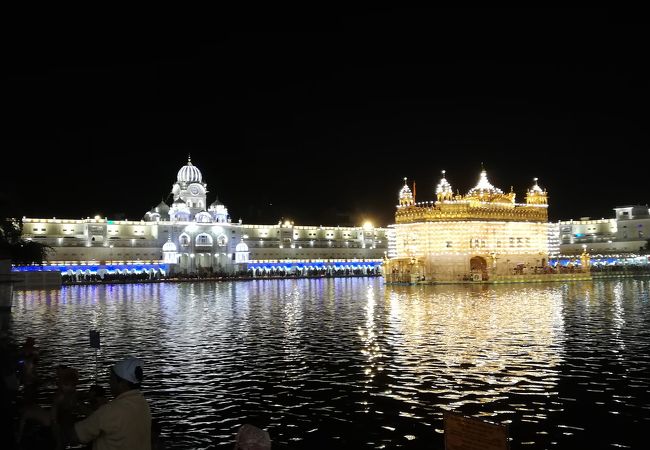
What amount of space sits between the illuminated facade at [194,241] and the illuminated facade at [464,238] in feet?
172

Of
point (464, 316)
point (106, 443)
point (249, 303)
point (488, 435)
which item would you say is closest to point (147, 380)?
point (106, 443)

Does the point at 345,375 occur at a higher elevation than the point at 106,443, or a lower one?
lower

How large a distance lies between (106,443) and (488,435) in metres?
3.74

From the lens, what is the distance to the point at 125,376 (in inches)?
269

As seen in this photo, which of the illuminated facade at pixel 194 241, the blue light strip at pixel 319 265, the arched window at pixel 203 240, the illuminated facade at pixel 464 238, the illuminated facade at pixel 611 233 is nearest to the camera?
the illuminated facade at pixel 464 238

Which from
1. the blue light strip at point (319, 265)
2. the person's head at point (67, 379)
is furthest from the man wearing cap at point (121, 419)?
the blue light strip at point (319, 265)

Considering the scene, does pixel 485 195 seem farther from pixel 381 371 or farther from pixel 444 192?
pixel 381 371

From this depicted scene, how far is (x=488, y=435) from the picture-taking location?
6566 millimetres

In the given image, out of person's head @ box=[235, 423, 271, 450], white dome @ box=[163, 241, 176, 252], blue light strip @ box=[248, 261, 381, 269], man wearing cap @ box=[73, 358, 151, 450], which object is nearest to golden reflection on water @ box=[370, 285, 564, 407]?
person's head @ box=[235, 423, 271, 450]

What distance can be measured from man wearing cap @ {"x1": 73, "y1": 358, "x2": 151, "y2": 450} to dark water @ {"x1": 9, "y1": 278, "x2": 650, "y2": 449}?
4.83m

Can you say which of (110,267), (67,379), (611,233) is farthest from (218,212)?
(67,379)

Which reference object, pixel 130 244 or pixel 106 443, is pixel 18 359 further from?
pixel 130 244

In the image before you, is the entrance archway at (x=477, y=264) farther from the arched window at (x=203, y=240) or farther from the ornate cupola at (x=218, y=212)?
the ornate cupola at (x=218, y=212)

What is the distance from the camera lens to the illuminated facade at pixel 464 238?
235 ft
